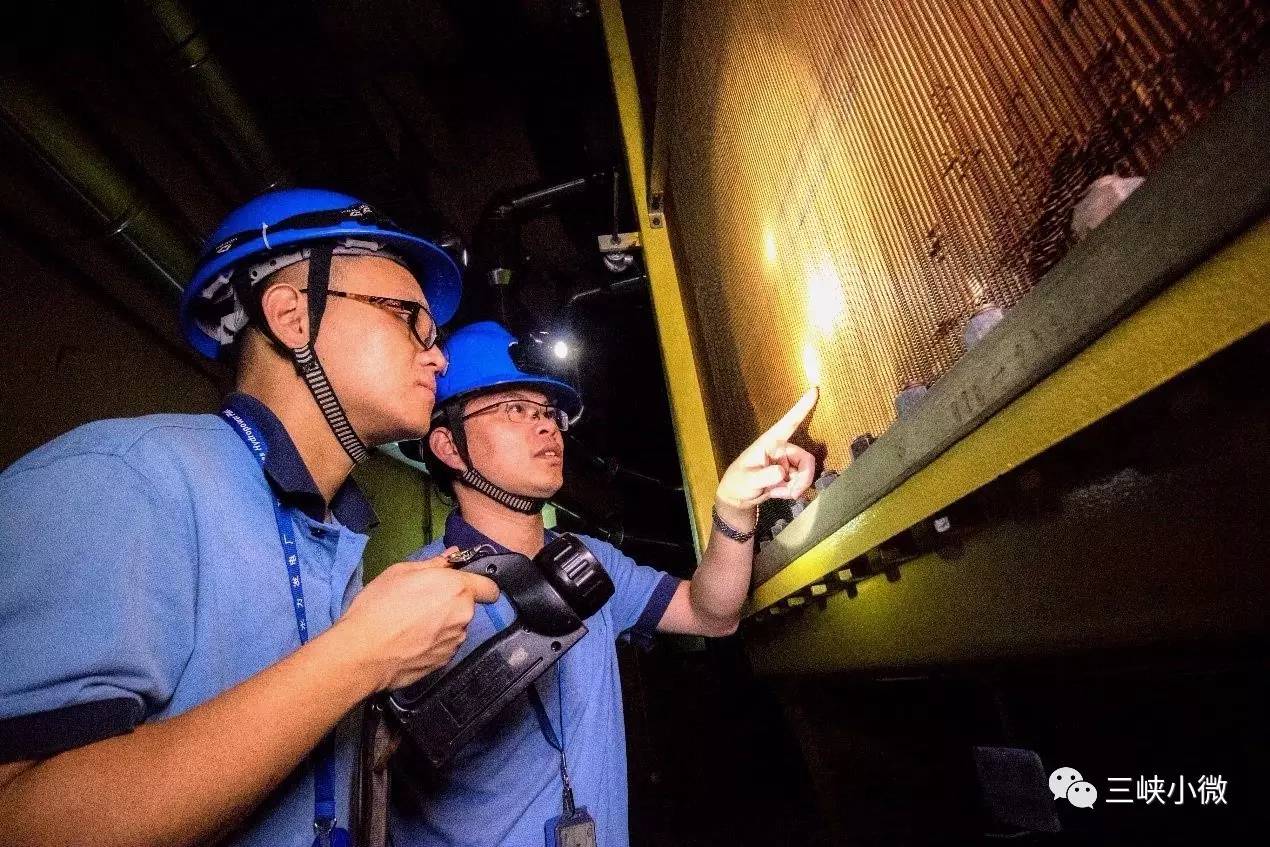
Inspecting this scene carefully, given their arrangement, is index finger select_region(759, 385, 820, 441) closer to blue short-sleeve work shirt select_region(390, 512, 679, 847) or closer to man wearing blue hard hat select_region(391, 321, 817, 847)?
man wearing blue hard hat select_region(391, 321, 817, 847)

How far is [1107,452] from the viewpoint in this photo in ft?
2.48

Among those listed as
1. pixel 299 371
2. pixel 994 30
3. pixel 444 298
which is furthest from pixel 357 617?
pixel 444 298

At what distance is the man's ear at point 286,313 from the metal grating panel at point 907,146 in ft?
4.87

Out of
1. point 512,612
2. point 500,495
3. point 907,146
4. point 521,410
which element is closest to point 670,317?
point 521,410

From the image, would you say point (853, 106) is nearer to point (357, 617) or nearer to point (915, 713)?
point (357, 617)

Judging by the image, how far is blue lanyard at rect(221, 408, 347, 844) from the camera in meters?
1.22

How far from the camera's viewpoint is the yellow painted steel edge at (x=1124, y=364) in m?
0.43

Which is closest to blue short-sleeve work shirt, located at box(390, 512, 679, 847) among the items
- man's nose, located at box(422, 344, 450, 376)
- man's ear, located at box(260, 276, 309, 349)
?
man's nose, located at box(422, 344, 450, 376)

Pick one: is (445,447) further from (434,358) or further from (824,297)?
(824,297)

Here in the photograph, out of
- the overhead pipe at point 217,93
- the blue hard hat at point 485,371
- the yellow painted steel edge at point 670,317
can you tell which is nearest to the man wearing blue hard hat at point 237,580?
the blue hard hat at point 485,371

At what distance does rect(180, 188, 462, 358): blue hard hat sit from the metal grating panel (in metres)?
1.31

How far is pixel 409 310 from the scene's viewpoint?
1.81 meters

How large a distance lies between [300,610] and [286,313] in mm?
902

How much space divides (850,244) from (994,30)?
1.64 ft
